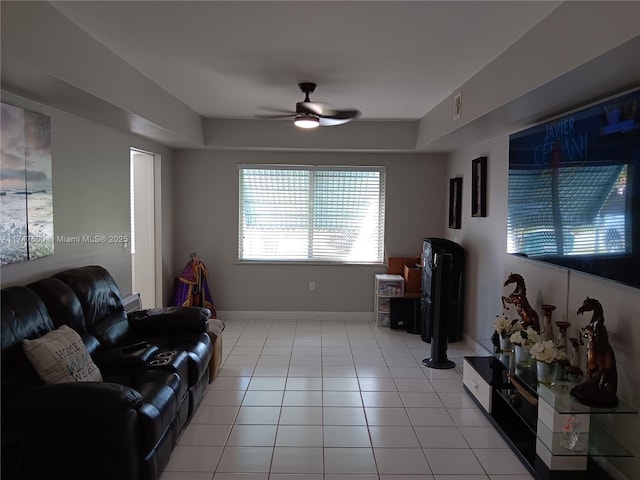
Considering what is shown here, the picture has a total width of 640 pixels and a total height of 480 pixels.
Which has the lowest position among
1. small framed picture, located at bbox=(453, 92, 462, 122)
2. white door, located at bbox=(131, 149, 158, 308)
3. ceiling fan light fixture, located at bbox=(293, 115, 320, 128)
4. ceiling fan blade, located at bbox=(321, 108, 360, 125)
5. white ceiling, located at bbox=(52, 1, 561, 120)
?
white door, located at bbox=(131, 149, 158, 308)

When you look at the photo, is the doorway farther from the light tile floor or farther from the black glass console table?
the black glass console table

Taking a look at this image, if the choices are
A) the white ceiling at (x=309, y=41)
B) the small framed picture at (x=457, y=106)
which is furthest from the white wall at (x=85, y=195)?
the small framed picture at (x=457, y=106)

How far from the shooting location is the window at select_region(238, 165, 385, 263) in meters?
6.22

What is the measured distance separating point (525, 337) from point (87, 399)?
260cm

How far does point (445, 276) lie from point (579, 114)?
2056mm

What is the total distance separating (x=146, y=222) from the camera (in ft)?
18.1

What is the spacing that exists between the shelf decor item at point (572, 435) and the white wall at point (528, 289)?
23 centimetres

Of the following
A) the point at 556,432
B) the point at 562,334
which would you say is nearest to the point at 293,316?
the point at 562,334

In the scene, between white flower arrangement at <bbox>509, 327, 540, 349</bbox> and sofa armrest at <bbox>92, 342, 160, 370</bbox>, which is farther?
white flower arrangement at <bbox>509, 327, 540, 349</bbox>

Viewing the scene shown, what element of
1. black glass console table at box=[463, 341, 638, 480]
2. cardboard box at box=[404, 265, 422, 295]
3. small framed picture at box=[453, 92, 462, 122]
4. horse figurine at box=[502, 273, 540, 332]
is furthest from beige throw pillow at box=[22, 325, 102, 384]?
cardboard box at box=[404, 265, 422, 295]

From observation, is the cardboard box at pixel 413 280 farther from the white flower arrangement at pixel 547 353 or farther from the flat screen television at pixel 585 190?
the white flower arrangement at pixel 547 353

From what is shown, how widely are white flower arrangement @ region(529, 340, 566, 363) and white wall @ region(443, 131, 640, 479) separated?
24 cm

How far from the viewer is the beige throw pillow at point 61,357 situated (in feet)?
7.95

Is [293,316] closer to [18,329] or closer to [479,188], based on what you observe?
[479,188]
